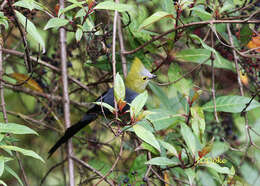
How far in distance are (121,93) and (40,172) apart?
7.31 feet

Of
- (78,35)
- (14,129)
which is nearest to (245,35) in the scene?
(78,35)

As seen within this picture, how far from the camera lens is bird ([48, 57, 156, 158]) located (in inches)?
97.1

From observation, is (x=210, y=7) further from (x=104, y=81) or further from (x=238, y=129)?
(x=238, y=129)

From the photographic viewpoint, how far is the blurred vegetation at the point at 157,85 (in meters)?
1.92

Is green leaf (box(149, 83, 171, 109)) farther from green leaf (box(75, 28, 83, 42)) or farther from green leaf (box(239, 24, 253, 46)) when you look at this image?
green leaf (box(75, 28, 83, 42))

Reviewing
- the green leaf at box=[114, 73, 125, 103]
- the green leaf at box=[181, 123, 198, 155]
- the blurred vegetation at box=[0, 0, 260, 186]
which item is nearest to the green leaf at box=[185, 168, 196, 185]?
the blurred vegetation at box=[0, 0, 260, 186]

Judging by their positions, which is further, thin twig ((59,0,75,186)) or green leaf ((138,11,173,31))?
thin twig ((59,0,75,186))

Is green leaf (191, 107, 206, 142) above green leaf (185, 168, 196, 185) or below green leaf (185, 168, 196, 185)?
above

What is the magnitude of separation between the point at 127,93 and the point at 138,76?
7.2 inches

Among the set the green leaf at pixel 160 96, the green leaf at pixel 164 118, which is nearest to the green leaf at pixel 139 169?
the green leaf at pixel 164 118

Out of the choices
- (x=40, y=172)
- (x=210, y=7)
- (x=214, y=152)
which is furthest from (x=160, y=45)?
(x=40, y=172)

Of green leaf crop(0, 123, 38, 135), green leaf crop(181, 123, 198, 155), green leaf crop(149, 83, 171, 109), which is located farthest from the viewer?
green leaf crop(149, 83, 171, 109)

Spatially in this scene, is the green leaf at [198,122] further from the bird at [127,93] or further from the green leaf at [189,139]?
the bird at [127,93]

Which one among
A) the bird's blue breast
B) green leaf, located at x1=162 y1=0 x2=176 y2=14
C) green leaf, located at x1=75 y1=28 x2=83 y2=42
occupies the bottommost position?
the bird's blue breast
